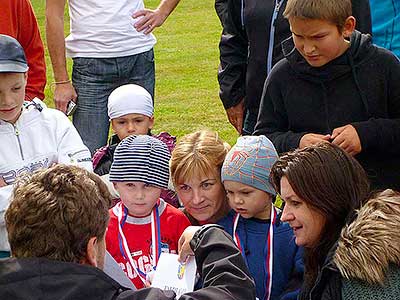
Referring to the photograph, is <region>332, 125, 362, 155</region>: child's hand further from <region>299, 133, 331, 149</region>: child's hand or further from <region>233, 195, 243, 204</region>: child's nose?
<region>233, 195, 243, 204</region>: child's nose

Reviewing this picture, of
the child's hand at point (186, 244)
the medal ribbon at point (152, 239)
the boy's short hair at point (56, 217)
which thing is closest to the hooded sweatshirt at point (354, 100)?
the medal ribbon at point (152, 239)

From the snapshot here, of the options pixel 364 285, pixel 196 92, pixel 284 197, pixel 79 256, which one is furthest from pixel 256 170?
pixel 196 92

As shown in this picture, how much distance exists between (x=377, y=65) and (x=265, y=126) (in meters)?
0.66

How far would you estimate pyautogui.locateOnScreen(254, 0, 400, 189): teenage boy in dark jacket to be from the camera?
376cm

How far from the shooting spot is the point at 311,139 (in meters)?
3.74

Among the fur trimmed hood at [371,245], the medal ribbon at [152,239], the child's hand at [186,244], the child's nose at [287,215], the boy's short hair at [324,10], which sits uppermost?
the boy's short hair at [324,10]

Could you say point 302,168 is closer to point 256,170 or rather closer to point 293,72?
point 256,170

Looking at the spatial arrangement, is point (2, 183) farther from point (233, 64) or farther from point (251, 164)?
point (233, 64)

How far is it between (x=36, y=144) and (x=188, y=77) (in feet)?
32.0

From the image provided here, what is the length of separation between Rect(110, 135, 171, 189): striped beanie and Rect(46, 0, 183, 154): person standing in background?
1323 mm

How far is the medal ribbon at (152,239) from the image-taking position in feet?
12.3

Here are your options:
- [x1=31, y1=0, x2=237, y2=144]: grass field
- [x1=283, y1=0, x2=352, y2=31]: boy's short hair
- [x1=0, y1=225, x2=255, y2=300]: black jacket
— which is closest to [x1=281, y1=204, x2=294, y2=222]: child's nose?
[x1=0, y1=225, x2=255, y2=300]: black jacket

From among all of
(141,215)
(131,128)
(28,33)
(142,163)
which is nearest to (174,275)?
(141,215)

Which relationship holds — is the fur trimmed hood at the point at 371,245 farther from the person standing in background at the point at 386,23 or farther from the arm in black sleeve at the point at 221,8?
the arm in black sleeve at the point at 221,8
